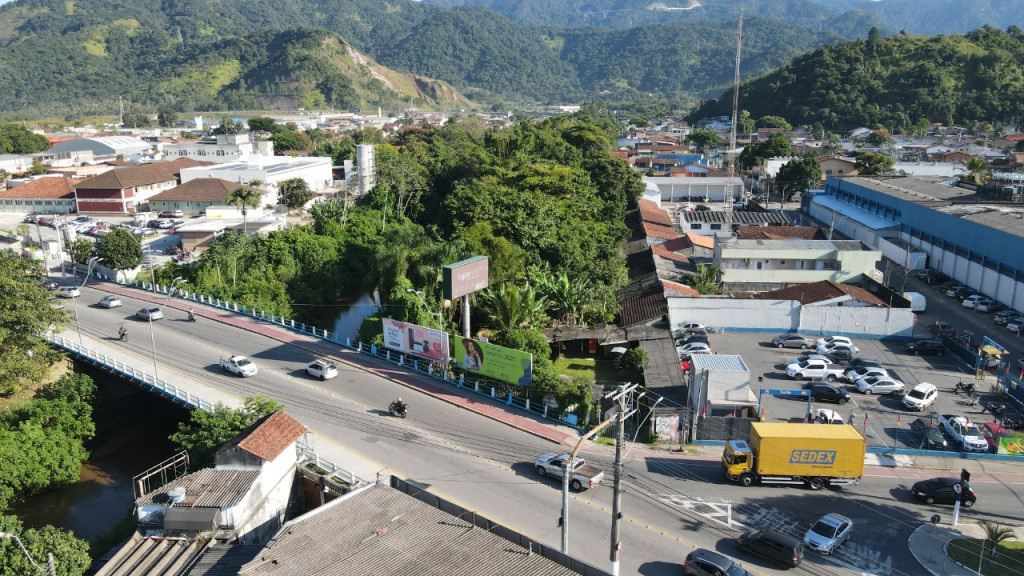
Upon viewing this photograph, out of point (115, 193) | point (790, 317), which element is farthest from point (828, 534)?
point (115, 193)

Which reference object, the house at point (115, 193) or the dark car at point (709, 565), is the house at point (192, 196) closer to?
the house at point (115, 193)

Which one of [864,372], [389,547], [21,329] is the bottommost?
[864,372]

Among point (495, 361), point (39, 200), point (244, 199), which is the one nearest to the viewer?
point (495, 361)

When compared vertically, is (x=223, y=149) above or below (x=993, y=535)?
above

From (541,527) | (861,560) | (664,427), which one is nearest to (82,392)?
(541,527)

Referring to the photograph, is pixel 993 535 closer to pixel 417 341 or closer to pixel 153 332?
pixel 417 341

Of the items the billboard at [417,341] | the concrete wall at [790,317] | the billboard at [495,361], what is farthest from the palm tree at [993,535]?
the billboard at [417,341]

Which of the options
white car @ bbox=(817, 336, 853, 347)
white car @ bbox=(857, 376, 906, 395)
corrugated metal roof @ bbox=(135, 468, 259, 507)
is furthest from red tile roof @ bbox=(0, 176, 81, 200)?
white car @ bbox=(857, 376, 906, 395)

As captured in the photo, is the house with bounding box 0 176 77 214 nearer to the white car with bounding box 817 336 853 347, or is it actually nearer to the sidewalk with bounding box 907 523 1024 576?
the white car with bounding box 817 336 853 347
